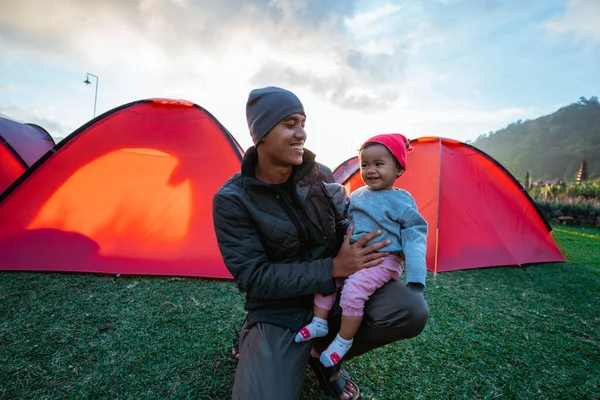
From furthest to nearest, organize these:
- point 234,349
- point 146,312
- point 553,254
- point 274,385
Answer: point 553,254, point 146,312, point 234,349, point 274,385

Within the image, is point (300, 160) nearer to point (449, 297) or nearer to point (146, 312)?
point (146, 312)

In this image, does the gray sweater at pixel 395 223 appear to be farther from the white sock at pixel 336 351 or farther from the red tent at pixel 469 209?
the red tent at pixel 469 209

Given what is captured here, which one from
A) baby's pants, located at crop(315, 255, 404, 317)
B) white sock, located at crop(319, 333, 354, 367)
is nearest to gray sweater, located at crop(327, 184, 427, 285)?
baby's pants, located at crop(315, 255, 404, 317)

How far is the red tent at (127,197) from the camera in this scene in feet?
11.3

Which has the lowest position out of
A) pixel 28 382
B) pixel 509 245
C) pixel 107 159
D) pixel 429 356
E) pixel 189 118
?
pixel 28 382

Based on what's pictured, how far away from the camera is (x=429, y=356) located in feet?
7.57

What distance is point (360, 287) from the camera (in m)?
1.65

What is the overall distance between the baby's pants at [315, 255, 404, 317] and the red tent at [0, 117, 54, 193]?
19.5ft

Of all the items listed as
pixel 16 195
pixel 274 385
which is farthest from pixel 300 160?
pixel 16 195

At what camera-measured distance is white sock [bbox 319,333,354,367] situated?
164 cm

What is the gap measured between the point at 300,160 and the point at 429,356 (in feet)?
5.88

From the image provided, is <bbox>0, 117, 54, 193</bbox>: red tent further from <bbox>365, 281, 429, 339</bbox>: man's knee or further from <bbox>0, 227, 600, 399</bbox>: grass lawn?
<bbox>365, 281, 429, 339</bbox>: man's knee

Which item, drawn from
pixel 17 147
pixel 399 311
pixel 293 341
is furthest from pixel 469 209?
pixel 17 147

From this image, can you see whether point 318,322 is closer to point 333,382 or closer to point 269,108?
point 333,382
